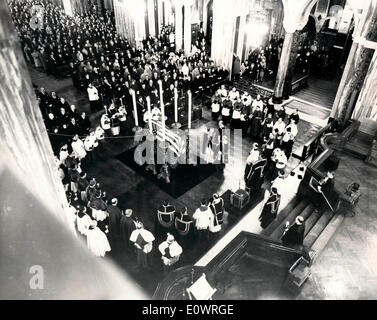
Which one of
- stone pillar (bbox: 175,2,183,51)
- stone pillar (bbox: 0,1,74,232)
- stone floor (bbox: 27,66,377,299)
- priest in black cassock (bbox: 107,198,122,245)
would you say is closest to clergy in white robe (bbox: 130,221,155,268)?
stone floor (bbox: 27,66,377,299)

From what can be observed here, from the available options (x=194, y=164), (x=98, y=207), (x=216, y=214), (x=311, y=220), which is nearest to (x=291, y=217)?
(x=311, y=220)

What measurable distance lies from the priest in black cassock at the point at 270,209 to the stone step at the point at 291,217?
1.03 ft

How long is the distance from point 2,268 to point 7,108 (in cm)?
95

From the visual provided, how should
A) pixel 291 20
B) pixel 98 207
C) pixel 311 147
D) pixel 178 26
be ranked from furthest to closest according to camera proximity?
pixel 178 26
pixel 291 20
pixel 311 147
pixel 98 207

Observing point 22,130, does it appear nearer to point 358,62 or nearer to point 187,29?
point 358,62

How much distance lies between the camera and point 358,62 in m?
11.9

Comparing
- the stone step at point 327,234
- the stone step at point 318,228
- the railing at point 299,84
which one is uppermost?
the railing at point 299,84

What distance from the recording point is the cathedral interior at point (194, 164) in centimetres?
198

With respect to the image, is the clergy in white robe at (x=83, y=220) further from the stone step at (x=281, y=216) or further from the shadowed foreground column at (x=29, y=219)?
the shadowed foreground column at (x=29, y=219)

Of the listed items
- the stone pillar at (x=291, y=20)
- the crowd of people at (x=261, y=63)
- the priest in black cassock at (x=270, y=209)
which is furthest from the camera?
the crowd of people at (x=261, y=63)

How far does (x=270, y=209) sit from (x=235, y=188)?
1.76 metres

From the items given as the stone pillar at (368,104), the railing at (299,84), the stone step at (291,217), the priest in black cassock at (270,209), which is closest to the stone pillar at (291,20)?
the railing at (299,84)

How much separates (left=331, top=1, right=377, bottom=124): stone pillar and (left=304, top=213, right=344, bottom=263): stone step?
553 centimetres

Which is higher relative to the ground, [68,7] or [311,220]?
[68,7]
